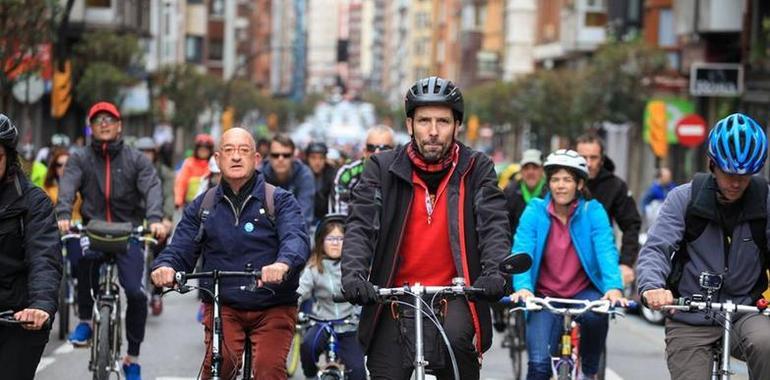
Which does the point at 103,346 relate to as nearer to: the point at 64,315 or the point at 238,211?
the point at 238,211

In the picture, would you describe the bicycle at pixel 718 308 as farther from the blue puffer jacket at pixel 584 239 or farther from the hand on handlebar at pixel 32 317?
the hand on handlebar at pixel 32 317

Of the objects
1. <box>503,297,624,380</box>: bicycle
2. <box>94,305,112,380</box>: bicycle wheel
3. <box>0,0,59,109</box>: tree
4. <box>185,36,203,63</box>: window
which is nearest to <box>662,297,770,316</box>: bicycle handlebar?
<box>503,297,624,380</box>: bicycle

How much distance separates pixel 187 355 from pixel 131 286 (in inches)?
124

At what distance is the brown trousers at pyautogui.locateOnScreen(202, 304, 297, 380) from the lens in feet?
25.5

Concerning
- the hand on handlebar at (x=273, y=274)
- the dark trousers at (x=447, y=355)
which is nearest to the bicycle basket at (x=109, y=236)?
the hand on handlebar at (x=273, y=274)

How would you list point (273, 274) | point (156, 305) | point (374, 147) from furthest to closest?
point (156, 305)
point (374, 147)
point (273, 274)

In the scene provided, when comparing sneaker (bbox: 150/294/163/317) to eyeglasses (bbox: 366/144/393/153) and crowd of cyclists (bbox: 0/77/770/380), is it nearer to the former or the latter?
eyeglasses (bbox: 366/144/393/153)

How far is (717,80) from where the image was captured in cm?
3425

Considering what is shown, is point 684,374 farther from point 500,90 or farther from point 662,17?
point 500,90

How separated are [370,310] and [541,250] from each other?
266cm

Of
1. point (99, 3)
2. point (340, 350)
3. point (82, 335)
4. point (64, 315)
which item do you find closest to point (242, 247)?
point (340, 350)

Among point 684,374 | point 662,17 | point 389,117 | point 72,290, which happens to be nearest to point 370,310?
point 684,374

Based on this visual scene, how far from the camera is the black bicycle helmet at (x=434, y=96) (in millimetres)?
6570

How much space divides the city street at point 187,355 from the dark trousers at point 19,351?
17.7 ft
